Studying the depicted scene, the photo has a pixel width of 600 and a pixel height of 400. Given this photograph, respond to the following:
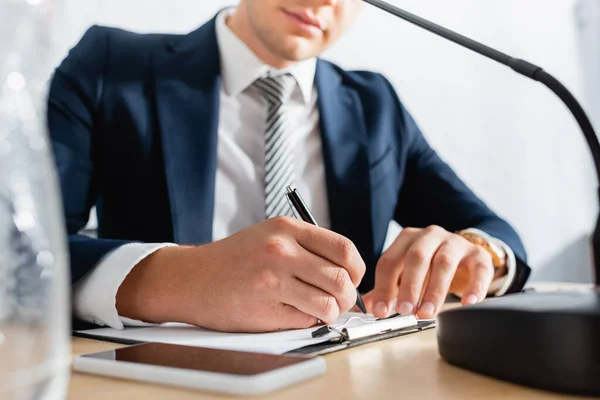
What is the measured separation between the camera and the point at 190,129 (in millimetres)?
921

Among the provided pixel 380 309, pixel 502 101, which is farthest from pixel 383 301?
pixel 502 101

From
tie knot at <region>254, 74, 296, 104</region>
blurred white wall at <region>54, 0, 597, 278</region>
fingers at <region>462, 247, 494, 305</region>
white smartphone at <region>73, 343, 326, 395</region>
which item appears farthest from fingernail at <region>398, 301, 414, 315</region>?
blurred white wall at <region>54, 0, 597, 278</region>

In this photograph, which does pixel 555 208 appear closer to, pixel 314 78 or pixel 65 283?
pixel 314 78

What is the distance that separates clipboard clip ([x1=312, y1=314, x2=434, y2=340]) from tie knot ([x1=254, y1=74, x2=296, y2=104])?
56cm

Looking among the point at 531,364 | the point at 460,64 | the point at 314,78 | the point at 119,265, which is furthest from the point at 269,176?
the point at 460,64

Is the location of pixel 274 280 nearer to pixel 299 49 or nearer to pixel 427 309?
pixel 427 309

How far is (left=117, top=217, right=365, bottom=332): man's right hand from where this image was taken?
507mm

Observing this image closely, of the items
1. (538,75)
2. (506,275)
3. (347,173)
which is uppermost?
(538,75)

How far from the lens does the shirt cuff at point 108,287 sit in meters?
0.59

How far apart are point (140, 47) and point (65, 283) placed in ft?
2.69

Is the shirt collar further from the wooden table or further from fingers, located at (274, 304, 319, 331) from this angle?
the wooden table

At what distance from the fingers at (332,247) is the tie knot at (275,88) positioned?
1.74 ft

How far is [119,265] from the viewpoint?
0.60 m

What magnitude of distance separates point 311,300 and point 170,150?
0.47m
